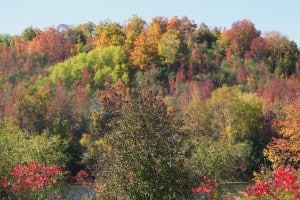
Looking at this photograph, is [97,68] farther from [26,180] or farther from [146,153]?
[146,153]

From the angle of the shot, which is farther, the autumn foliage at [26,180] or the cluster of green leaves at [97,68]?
the cluster of green leaves at [97,68]

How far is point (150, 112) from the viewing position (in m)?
12.5

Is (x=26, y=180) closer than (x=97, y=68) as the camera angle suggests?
Yes

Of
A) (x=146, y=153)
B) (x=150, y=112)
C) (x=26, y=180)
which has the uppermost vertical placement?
(x=150, y=112)

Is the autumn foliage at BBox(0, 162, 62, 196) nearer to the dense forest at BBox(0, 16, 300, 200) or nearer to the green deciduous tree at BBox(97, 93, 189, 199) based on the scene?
the dense forest at BBox(0, 16, 300, 200)

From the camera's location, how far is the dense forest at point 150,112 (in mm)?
12586

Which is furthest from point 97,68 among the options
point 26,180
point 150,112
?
point 150,112

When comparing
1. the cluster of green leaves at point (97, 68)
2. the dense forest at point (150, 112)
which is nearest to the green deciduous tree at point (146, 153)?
the dense forest at point (150, 112)

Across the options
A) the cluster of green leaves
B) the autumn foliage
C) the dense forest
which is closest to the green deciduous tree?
the dense forest

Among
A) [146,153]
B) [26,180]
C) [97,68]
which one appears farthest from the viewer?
[97,68]

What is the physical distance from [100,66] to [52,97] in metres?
20.1

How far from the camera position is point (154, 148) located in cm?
1241

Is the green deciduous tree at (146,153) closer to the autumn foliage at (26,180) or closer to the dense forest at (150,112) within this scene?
the dense forest at (150,112)

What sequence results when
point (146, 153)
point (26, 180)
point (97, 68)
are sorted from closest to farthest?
point (146, 153) < point (26, 180) < point (97, 68)
